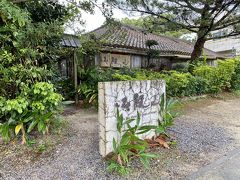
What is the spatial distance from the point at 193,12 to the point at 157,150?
27.0 ft

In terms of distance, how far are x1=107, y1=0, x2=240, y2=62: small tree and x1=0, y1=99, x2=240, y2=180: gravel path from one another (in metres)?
5.48

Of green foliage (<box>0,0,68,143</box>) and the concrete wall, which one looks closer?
the concrete wall

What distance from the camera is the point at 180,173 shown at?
299 centimetres

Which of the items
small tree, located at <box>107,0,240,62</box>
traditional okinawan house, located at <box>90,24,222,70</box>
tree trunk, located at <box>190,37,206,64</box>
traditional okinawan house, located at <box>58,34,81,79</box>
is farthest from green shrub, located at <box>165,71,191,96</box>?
tree trunk, located at <box>190,37,206,64</box>

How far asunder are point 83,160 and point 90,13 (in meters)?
4.30

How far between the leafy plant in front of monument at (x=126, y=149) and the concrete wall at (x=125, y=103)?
110 millimetres

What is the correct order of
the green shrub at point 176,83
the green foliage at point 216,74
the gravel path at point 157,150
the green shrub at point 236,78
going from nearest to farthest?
the gravel path at point 157,150 → the green shrub at point 176,83 → the green foliage at point 216,74 → the green shrub at point 236,78

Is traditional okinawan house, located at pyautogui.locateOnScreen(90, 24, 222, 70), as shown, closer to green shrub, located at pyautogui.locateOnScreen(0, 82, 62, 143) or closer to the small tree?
the small tree

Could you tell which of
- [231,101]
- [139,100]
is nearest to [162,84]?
[139,100]

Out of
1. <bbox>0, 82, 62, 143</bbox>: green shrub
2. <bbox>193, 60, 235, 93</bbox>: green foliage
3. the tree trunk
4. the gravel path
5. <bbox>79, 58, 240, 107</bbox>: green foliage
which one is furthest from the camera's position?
the tree trunk

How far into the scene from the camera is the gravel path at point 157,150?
9.64 feet

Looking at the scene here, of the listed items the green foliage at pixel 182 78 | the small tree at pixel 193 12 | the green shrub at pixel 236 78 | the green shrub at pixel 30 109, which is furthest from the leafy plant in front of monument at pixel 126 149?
the green shrub at pixel 236 78

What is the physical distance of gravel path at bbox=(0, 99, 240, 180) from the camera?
2.94m

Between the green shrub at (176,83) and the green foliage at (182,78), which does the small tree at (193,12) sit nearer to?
the green foliage at (182,78)
